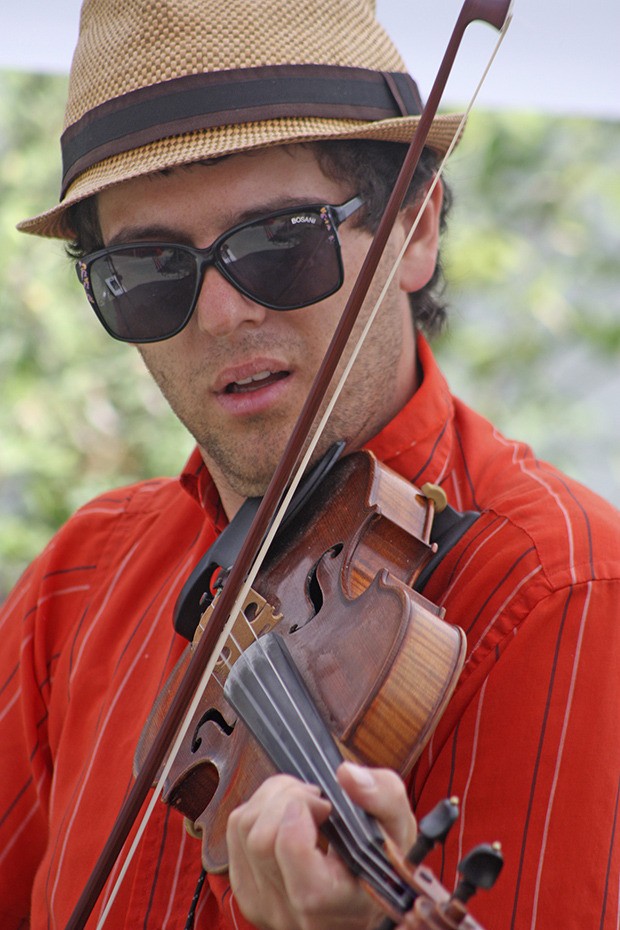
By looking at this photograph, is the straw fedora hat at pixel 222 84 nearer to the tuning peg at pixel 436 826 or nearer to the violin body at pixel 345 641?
the violin body at pixel 345 641

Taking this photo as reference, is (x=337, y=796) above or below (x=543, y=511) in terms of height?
below

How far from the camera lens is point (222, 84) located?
1514 mm

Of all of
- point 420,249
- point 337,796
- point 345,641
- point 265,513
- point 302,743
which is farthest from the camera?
point 420,249

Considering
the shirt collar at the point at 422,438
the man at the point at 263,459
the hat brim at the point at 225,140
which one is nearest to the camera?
the man at the point at 263,459

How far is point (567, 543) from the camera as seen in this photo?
128 centimetres

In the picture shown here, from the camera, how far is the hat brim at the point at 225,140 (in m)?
1.47

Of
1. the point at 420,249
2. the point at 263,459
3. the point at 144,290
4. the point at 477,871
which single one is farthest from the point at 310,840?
the point at 420,249

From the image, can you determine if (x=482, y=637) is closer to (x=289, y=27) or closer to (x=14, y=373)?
(x=289, y=27)

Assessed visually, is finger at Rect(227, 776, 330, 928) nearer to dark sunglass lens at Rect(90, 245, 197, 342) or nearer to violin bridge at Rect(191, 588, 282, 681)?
violin bridge at Rect(191, 588, 282, 681)

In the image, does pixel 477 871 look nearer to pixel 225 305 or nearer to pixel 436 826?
pixel 436 826

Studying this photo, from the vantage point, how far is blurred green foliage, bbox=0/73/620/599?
4.68 metres

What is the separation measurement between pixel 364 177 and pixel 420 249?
0.20 meters

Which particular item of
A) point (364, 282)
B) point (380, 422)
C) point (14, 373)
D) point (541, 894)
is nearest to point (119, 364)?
point (14, 373)

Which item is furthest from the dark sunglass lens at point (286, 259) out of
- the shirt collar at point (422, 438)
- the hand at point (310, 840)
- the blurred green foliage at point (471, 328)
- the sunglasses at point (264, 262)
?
the blurred green foliage at point (471, 328)
